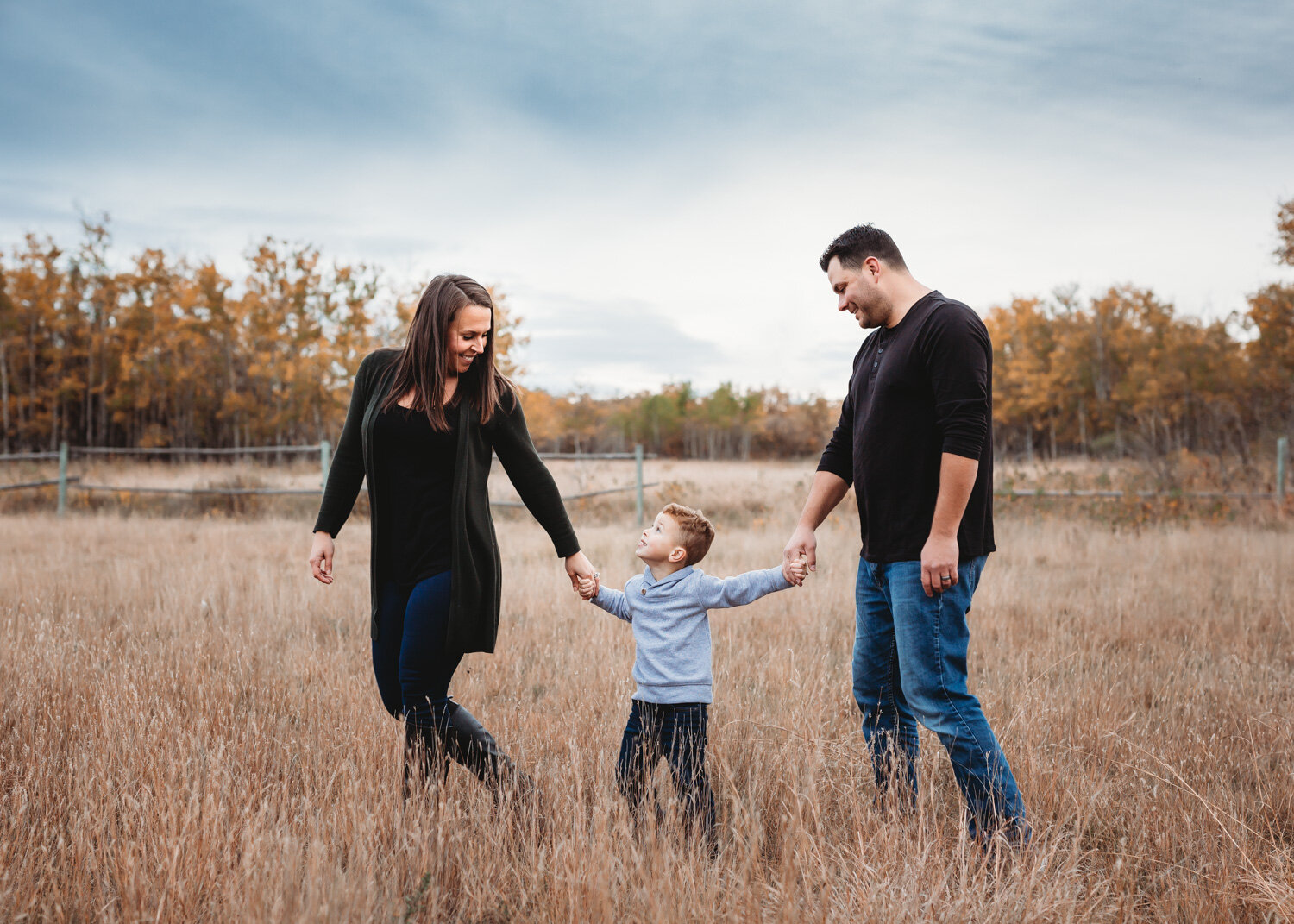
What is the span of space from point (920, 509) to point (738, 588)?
631 mm

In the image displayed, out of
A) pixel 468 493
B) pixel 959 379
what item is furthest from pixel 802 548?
pixel 468 493

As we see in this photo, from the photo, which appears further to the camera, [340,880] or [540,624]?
[540,624]

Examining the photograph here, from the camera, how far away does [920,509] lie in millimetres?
2471

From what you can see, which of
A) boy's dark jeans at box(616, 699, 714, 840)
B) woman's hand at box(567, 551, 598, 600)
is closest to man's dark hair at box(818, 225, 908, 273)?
woman's hand at box(567, 551, 598, 600)

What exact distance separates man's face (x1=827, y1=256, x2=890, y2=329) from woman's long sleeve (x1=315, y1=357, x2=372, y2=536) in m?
1.67

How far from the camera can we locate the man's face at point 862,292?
8.46 ft

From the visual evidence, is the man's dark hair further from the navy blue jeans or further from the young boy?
the navy blue jeans

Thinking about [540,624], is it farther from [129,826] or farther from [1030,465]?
[1030,465]

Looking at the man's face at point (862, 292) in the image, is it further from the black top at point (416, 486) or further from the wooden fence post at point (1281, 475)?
the wooden fence post at point (1281, 475)

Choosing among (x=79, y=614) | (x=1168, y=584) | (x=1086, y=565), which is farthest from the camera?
(x=1086, y=565)

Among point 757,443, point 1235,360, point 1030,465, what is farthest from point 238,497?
point 757,443

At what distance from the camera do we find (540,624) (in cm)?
564

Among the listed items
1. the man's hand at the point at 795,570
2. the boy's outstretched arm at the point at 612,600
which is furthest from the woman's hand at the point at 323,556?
the man's hand at the point at 795,570

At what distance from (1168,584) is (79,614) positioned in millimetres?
8646
